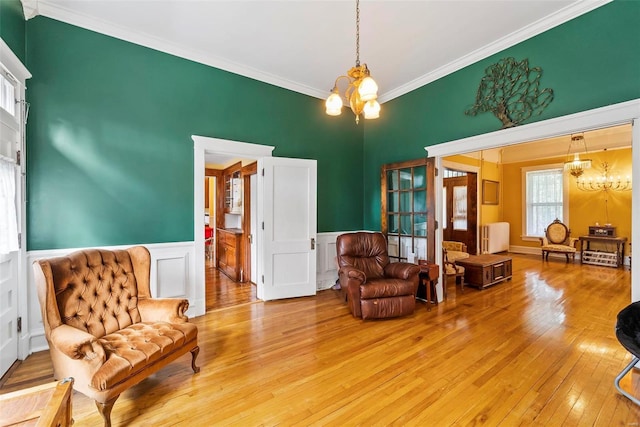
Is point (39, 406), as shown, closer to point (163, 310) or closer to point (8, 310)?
point (163, 310)

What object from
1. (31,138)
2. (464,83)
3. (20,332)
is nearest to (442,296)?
(464,83)

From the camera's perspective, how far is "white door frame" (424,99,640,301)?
2.27 meters

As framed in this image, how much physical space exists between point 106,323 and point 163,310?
402 mm

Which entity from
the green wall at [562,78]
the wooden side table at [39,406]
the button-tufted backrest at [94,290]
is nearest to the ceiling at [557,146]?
the green wall at [562,78]

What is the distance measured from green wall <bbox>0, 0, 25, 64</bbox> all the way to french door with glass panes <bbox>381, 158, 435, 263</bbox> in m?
4.36

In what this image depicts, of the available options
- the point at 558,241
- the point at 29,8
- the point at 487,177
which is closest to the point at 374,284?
the point at 29,8

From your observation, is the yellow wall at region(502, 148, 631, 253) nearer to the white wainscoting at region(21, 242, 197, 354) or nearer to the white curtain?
the white wainscoting at region(21, 242, 197, 354)

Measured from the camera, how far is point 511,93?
10.0 feet

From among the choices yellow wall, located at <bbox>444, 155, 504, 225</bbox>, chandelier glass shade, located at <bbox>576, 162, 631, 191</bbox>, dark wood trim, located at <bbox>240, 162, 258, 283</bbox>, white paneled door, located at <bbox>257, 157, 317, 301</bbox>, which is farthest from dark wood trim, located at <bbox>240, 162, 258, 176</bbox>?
chandelier glass shade, located at <bbox>576, 162, 631, 191</bbox>

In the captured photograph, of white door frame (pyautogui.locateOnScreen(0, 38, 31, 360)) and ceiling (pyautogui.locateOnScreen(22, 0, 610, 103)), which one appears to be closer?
white door frame (pyautogui.locateOnScreen(0, 38, 31, 360))

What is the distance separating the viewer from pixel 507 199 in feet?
26.9

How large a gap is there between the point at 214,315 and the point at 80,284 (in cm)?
162

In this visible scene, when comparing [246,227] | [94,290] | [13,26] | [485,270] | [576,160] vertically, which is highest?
[13,26]

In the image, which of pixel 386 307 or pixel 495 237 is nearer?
pixel 386 307
